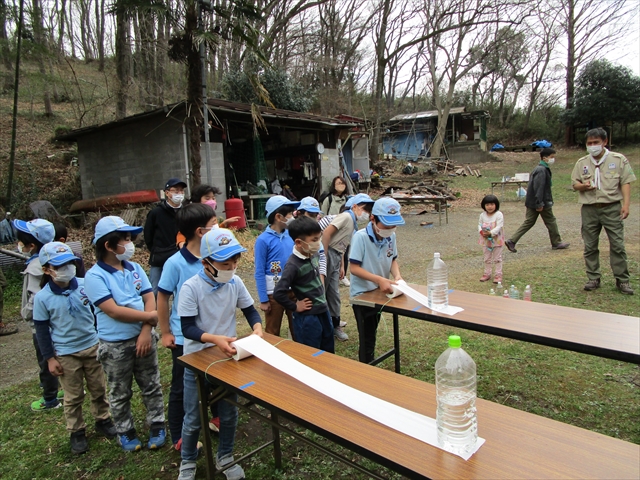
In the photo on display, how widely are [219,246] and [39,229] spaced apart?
2.32m

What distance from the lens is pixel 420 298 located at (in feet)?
10.5

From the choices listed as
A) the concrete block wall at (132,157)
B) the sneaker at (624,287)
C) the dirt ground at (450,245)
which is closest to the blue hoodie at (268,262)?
the dirt ground at (450,245)

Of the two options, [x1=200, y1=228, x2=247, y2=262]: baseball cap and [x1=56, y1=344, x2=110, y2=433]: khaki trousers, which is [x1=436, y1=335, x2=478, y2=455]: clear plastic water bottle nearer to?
[x1=200, y1=228, x2=247, y2=262]: baseball cap

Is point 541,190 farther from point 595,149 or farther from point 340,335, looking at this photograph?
point 340,335

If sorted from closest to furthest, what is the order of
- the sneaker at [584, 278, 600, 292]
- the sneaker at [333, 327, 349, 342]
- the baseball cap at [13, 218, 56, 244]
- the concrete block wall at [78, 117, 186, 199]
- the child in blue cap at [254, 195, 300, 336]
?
the baseball cap at [13, 218, 56, 244]
the child in blue cap at [254, 195, 300, 336]
the sneaker at [333, 327, 349, 342]
the sneaker at [584, 278, 600, 292]
the concrete block wall at [78, 117, 186, 199]

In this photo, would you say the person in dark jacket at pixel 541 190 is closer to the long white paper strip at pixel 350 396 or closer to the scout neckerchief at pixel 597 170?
the scout neckerchief at pixel 597 170

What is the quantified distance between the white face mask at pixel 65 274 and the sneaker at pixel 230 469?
1.66 metres

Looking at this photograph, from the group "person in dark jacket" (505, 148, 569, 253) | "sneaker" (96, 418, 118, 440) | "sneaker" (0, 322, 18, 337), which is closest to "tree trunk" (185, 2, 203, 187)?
"sneaker" (0, 322, 18, 337)

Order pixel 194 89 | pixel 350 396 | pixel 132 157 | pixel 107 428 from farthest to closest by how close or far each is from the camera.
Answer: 1. pixel 132 157
2. pixel 194 89
3. pixel 107 428
4. pixel 350 396

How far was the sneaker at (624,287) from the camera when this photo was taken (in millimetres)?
5410

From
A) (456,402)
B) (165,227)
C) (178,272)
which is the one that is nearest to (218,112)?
(165,227)

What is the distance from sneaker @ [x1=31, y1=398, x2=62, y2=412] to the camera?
365 cm

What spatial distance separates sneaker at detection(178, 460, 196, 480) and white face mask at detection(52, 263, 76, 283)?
1.53 meters

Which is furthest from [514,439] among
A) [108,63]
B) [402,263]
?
[108,63]
